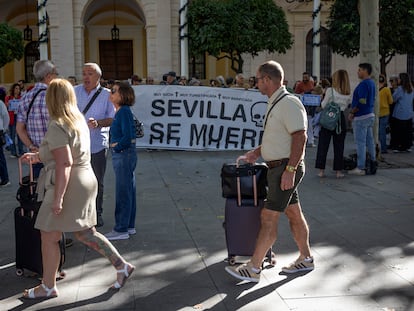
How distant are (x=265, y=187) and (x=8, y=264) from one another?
259 cm

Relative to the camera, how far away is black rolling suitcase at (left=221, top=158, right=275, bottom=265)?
5285 millimetres

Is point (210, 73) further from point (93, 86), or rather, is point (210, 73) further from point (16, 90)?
point (93, 86)

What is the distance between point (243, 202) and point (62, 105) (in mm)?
1754

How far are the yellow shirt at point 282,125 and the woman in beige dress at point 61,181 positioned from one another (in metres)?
1.47

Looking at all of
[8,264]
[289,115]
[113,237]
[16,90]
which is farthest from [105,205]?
[16,90]

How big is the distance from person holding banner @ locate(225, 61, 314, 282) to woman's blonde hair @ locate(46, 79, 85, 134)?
1.53 metres

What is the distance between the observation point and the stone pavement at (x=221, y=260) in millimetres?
4832

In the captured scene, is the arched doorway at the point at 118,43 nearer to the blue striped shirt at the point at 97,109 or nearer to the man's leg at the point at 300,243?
the blue striped shirt at the point at 97,109

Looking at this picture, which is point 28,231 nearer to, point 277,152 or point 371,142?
point 277,152

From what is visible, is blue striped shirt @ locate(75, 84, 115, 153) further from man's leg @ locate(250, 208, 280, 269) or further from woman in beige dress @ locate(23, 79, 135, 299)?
man's leg @ locate(250, 208, 280, 269)

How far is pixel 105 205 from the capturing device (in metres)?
8.61

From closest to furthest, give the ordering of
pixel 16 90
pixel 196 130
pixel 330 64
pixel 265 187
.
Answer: pixel 265 187 < pixel 196 130 < pixel 16 90 < pixel 330 64

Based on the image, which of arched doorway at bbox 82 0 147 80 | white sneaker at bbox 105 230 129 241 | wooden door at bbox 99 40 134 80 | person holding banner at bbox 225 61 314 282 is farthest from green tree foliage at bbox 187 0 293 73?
person holding banner at bbox 225 61 314 282

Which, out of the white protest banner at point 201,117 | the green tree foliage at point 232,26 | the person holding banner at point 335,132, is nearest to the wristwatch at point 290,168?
the person holding banner at point 335,132
